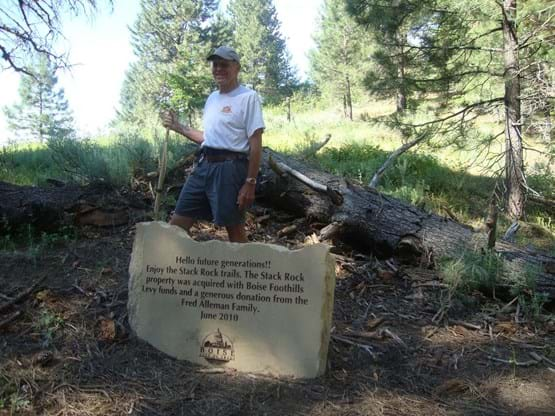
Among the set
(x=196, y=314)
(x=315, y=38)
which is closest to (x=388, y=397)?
(x=196, y=314)

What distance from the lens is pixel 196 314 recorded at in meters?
3.44

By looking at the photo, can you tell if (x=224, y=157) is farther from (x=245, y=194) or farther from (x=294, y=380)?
(x=294, y=380)

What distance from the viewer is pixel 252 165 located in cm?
372

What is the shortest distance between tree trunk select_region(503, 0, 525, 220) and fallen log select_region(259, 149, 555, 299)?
3.15 m

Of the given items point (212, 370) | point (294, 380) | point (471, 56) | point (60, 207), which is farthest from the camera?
point (471, 56)

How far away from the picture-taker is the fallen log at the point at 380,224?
5.00m

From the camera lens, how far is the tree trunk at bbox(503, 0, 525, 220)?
7770mm

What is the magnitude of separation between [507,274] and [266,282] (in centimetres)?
253

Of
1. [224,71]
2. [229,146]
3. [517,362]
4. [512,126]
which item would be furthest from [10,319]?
[512,126]

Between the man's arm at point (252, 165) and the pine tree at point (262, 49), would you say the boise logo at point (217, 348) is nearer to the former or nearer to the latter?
the man's arm at point (252, 165)

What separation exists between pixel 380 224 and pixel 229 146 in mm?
2275

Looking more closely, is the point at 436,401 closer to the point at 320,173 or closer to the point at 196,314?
the point at 196,314

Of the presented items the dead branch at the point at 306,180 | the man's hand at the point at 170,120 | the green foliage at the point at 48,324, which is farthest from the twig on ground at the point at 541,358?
the green foliage at the point at 48,324

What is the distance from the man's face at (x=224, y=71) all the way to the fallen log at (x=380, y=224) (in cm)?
206
